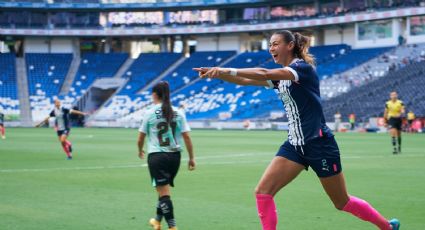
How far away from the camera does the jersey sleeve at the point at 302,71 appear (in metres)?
7.79

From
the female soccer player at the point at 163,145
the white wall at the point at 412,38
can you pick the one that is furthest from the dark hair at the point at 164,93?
the white wall at the point at 412,38

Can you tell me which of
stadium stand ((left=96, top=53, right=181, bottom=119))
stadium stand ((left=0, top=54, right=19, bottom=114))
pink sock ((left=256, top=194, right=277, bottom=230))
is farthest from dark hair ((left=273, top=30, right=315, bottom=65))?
stadium stand ((left=0, top=54, right=19, bottom=114))

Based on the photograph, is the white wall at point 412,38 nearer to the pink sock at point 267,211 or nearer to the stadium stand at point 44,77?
the stadium stand at point 44,77

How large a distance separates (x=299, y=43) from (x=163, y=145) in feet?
8.79

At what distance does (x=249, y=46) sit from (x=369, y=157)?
6145 cm

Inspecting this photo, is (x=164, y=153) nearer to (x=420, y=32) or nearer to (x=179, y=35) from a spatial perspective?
(x=420, y=32)

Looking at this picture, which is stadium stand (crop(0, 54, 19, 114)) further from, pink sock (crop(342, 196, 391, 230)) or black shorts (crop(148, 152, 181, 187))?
pink sock (crop(342, 196, 391, 230))

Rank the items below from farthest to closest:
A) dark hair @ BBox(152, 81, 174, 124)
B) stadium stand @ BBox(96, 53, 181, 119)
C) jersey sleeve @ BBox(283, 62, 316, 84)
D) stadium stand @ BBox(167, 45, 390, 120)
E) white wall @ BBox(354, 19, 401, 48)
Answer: stadium stand @ BBox(96, 53, 181, 119)
white wall @ BBox(354, 19, 401, 48)
stadium stand @ BBox(167, 45, 390, 120)
dark hair @ BBox(152, 81, 174, 124)
jersey sleeve @ BBox(283, 62, 316, 84)

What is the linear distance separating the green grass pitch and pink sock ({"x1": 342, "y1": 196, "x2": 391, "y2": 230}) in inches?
66.6

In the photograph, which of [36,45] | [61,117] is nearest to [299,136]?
[61,117]

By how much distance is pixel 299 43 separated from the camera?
27.2ft

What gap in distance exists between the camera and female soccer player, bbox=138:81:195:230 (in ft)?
32.4

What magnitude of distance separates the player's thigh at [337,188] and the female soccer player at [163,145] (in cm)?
238

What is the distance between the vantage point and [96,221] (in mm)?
10914
